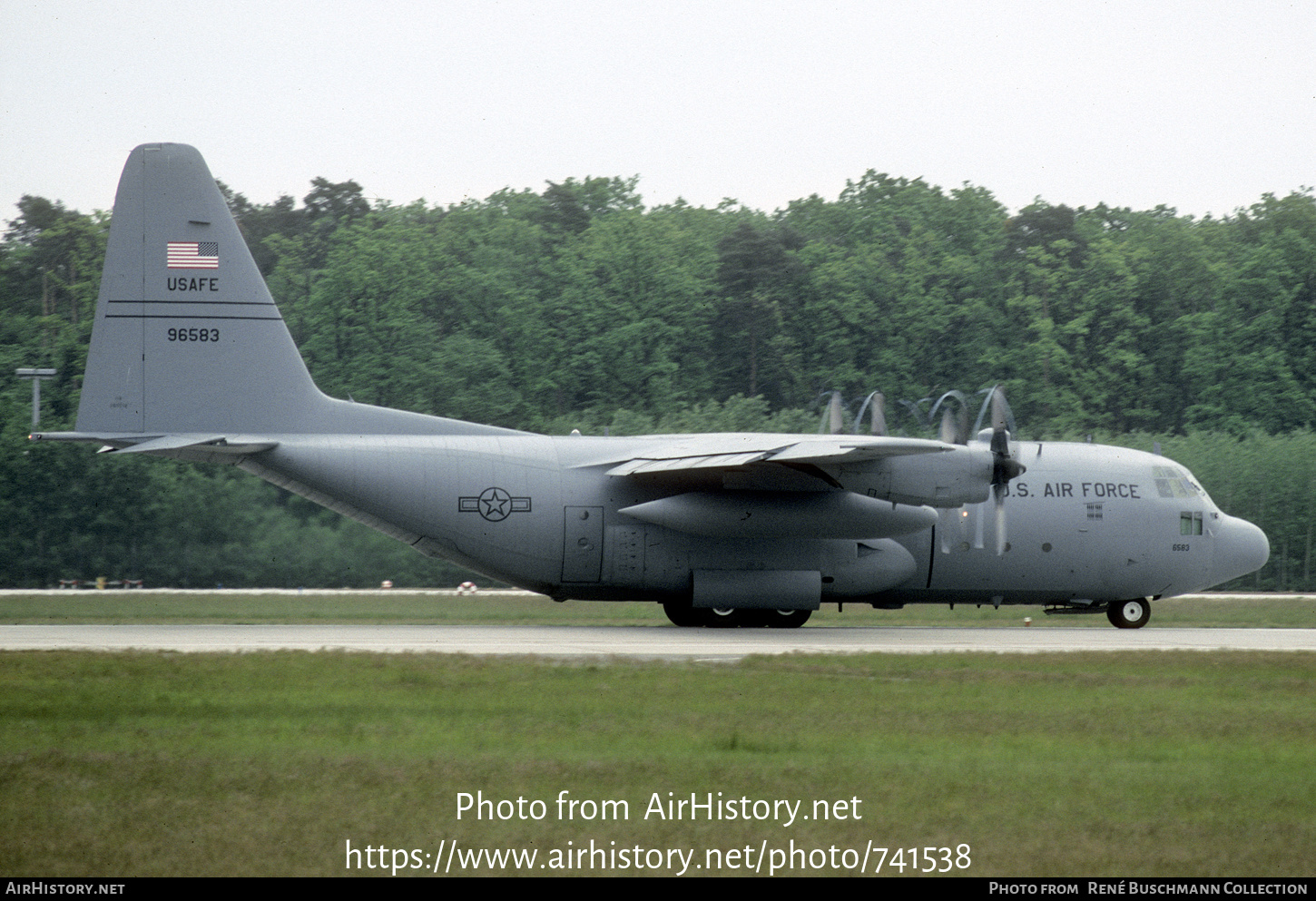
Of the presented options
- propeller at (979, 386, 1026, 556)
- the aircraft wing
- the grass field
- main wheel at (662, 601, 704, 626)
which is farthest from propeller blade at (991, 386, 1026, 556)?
main wheel at (662, 601, 704, 626)

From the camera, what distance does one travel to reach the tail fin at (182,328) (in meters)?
23.2

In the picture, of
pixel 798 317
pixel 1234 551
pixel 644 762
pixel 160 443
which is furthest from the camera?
pixel 798 317

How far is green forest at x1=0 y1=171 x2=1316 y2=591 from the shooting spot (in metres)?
48.9

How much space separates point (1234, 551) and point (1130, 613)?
97.8 inches

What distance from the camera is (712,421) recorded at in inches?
1708

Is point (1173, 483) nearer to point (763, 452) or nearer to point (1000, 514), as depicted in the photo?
point (1000, 514)

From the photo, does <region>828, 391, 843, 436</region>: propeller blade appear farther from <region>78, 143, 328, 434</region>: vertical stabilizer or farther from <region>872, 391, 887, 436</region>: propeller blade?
<region>78, 143, 328, 434</region>: vertical stabilizer

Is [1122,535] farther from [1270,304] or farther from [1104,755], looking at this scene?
[1270,304]

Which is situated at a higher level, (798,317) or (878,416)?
(798,317)

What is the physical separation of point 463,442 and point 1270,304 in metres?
50.5

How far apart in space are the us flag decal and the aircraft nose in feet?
67.8

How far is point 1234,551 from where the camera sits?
2739 centimetres

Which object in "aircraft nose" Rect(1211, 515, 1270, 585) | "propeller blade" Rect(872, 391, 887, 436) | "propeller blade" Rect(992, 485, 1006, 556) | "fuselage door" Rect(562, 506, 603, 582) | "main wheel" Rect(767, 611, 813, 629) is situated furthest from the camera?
"aircraft nose" Rect(1211, 515, 1270, 585)

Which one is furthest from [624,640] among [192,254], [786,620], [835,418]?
[192,254]
